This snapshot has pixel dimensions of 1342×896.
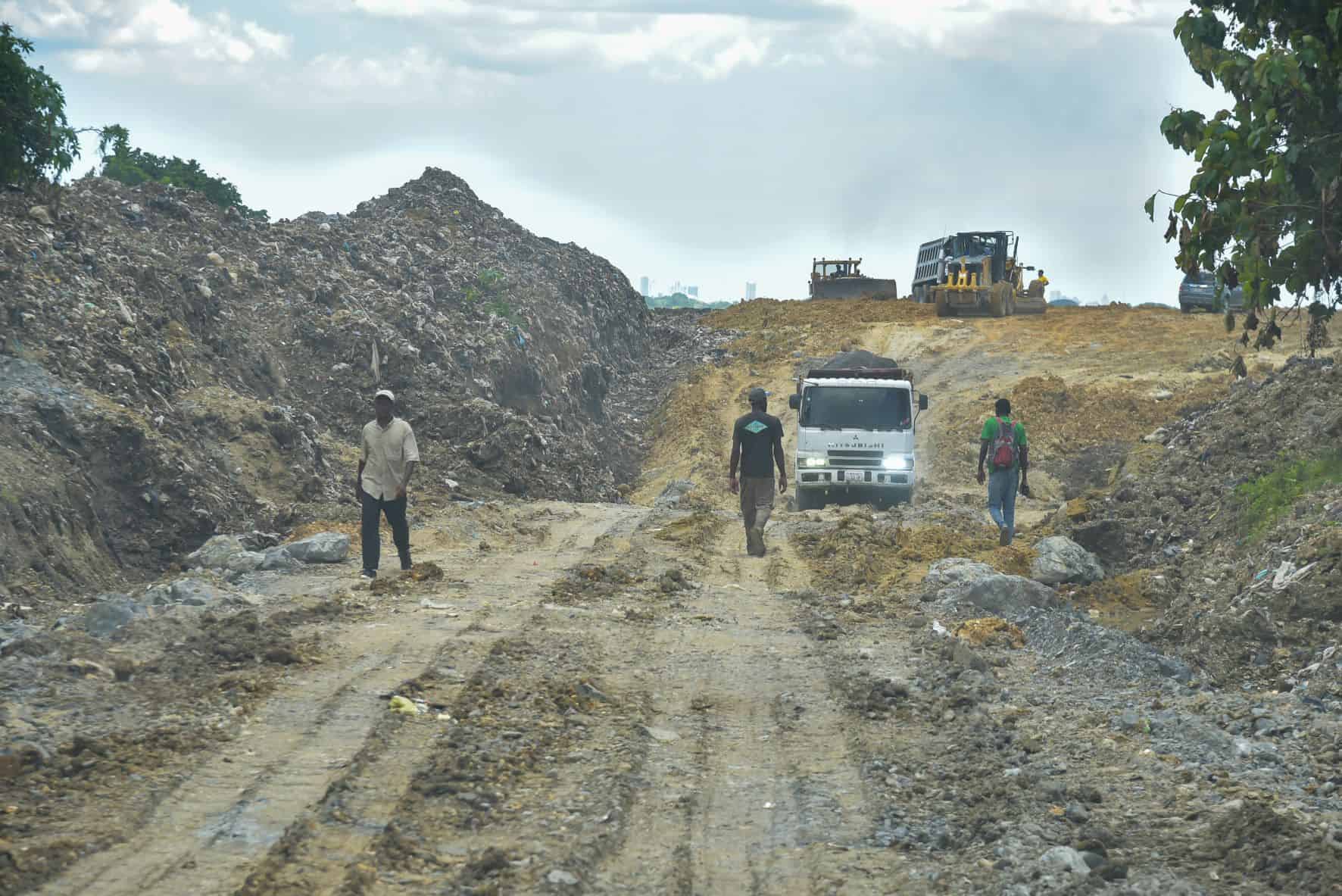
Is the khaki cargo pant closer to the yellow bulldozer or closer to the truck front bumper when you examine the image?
the truck front bumper

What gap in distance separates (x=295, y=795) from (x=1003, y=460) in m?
10.7

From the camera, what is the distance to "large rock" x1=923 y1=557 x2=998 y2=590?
1230 cm

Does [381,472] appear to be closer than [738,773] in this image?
No

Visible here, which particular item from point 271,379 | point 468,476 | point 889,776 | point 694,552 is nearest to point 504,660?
point 889,776

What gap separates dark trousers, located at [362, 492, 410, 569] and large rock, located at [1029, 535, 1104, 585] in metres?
6.21

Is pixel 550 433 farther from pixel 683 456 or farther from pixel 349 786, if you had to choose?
pixel 349 786

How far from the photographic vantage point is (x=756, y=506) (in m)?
14.8

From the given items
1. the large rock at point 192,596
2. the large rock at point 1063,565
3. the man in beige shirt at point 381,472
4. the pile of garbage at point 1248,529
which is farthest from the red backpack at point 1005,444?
the large rock at point 192,596

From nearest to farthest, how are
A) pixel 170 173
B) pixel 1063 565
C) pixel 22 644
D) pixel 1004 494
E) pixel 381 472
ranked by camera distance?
pixel 22 644 < pixel 381 472 < pixel 1063 565 < pixel 1004 494 < pixel 170 173

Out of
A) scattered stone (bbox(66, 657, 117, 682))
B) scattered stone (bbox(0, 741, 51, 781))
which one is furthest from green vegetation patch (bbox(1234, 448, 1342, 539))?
scattered stone (bbox(0, 741, 51, 781))

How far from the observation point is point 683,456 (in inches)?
1310

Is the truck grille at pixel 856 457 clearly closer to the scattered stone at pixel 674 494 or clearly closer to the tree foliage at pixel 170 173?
the scattered stone at pixel 674 494

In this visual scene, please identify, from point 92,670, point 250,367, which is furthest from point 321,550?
point 250,367

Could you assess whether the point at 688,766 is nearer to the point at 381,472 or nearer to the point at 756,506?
the point at 381,472
